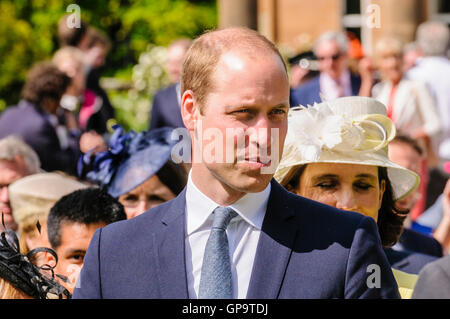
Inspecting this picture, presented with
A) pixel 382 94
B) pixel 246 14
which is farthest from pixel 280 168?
pixel 246 14

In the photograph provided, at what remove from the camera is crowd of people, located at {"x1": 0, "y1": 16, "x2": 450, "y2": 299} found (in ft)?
7.45

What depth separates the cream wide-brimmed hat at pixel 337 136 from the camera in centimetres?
336

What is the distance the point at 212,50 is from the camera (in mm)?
2348

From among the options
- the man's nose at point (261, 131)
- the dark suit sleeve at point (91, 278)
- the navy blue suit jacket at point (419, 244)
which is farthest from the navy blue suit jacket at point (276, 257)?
the navy blue suit jacket at point (419, 244)

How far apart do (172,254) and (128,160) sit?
7.78 feet

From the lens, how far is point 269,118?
89.9 inches

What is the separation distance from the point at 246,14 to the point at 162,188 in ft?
24.6

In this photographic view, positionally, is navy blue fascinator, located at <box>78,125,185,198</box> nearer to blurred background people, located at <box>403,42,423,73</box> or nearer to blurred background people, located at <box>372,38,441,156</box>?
blurred background people, located at <box>372,38,441,156</box>

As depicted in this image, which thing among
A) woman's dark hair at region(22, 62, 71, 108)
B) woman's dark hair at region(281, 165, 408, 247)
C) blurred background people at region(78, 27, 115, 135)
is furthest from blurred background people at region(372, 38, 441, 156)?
woman's dark hair at region(281, 165, 408, 247)

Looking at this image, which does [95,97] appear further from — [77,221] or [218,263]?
[218,263]

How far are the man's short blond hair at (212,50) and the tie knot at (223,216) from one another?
303 millimetres

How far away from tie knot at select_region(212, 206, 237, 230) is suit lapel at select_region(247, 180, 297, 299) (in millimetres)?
97

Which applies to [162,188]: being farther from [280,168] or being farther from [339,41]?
[339,41]

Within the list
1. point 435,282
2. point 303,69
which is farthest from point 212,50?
point 303,69
